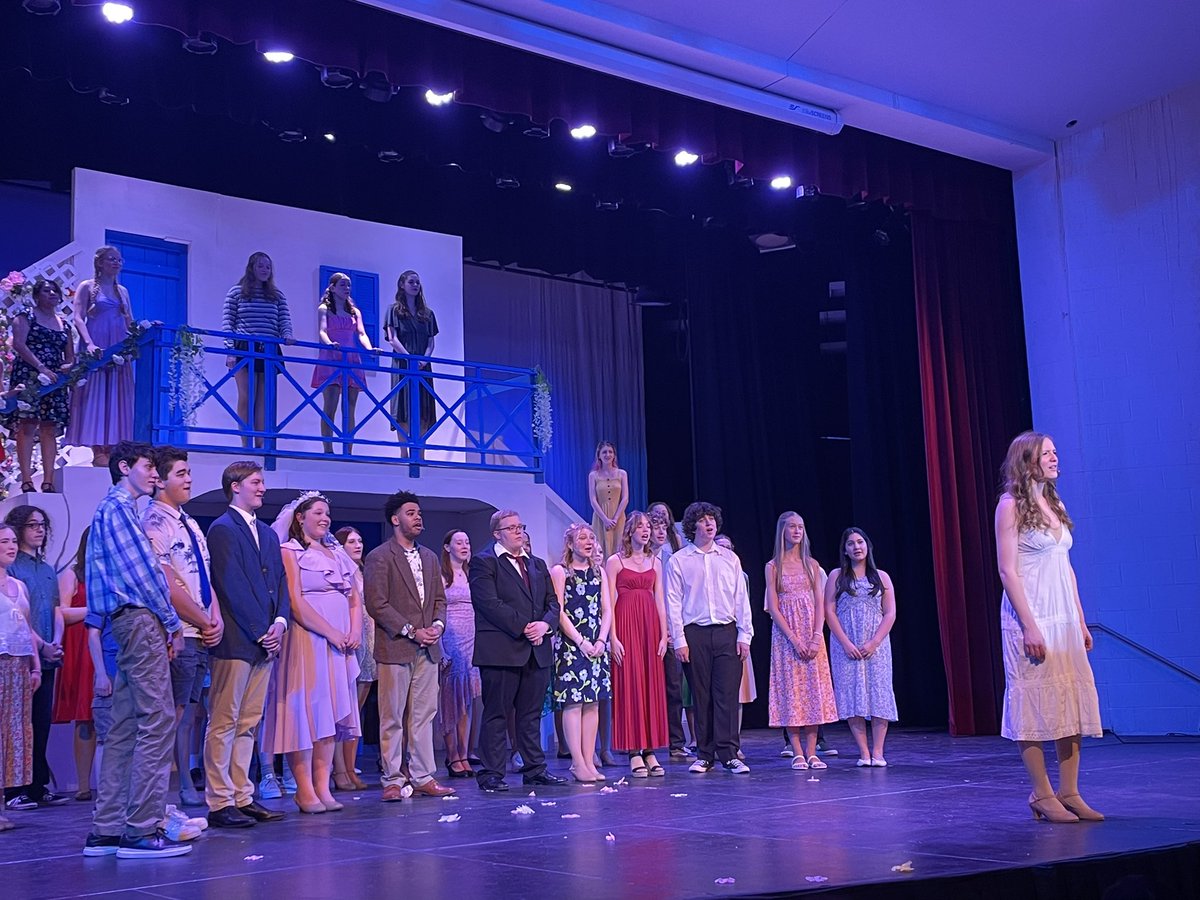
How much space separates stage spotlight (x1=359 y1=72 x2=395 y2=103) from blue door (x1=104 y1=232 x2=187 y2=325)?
2838mm

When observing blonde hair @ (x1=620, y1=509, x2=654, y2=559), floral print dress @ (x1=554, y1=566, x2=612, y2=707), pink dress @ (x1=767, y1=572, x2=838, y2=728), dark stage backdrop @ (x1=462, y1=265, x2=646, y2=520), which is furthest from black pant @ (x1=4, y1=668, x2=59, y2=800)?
dark stage backdrop @ (x1=462, y1=265, x2=646, y2=520)

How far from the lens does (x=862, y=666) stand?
6.39 metres

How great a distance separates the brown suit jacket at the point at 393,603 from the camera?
5.46 metres

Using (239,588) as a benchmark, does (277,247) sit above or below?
above

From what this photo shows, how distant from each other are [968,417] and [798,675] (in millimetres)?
3232

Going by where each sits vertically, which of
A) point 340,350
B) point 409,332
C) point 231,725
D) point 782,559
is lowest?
point 231,725

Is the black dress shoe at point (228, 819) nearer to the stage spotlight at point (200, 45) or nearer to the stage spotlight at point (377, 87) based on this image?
the stage spotlight at point (200, 45)

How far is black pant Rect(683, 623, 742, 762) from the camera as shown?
20.6 feet

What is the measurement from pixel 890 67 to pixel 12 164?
5683 millimetres

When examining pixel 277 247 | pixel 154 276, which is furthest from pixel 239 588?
pixel 277 247

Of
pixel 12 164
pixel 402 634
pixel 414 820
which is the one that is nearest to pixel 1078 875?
pixel 414 820

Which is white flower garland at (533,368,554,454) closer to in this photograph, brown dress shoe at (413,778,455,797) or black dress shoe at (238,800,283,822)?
brown dress shoe at (413,778,455,797)

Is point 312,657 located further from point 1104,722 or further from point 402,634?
point 1104,722

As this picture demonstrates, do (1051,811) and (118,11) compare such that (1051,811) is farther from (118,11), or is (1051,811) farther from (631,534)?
(118,11)
